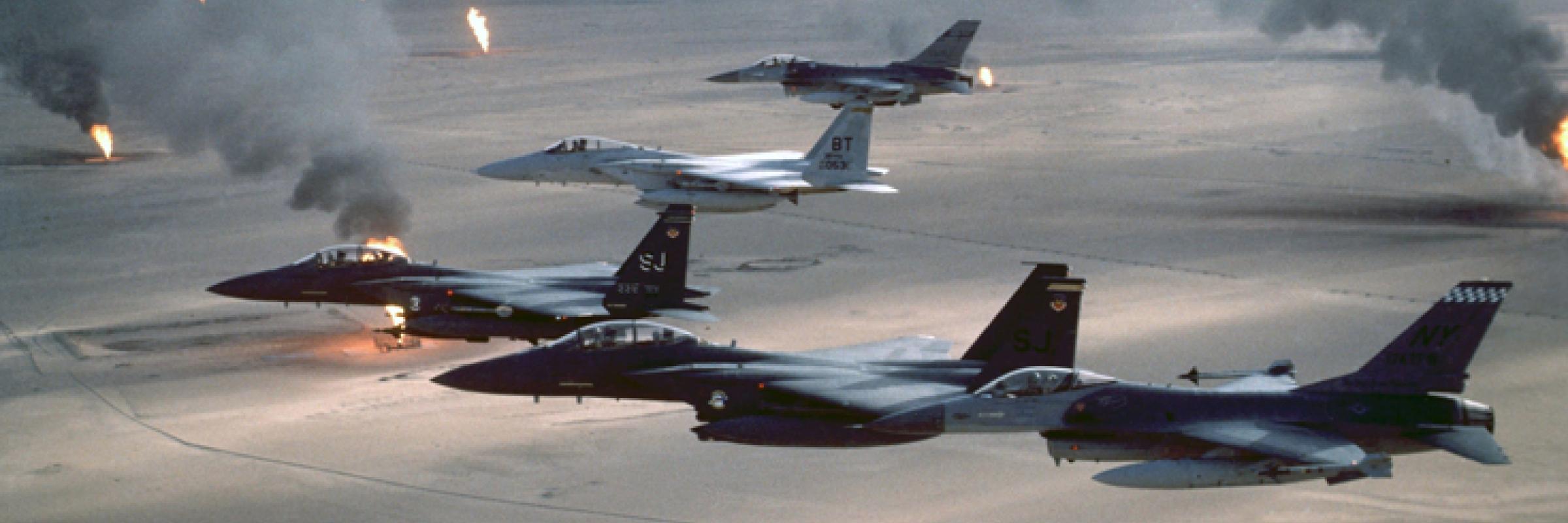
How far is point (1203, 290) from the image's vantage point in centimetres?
4844

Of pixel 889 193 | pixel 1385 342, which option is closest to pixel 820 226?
pixel 889 193

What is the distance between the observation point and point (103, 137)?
283 ft

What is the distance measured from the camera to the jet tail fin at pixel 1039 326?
34156 millimetres

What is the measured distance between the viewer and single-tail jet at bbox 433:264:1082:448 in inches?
1305

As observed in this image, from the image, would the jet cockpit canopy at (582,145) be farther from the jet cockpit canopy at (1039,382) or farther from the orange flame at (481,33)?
the orange flame at (481,33)

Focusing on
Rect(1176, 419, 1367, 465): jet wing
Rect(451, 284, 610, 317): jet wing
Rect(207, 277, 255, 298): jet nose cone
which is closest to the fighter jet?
Rect(207, 277, 255, 298): jet nose cone

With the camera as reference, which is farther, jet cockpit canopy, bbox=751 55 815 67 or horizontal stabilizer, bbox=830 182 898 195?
jet cockpit canopy, bbox=751 55 815 67

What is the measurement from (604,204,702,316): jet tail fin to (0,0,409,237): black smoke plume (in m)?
16.1

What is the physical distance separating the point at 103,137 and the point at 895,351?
6102 centimetres

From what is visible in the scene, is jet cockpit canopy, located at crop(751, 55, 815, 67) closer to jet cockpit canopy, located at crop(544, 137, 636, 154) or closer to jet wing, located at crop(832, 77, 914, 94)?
jet wing, located at crop(832, 77, 914, 94)

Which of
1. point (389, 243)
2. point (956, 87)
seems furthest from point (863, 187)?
point (956, 87)

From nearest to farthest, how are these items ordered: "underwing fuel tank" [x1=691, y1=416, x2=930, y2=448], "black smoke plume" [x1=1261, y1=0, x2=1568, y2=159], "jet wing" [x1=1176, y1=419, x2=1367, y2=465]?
"jet wing" [x1=1176, y1=419, x2=1367, y2=465]
"underwing fuel tank" [x1=691, y1=416, x2=930, y2=448]
"black smoke plume" [x1=1261, y1=0, x2=1568, y2=159]

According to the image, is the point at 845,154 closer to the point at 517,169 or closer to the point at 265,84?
the point at 517,169

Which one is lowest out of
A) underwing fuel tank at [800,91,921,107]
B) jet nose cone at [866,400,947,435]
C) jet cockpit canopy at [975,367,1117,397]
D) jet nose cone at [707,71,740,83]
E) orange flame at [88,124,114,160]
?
jet nose cone at [866,400,947,435]
